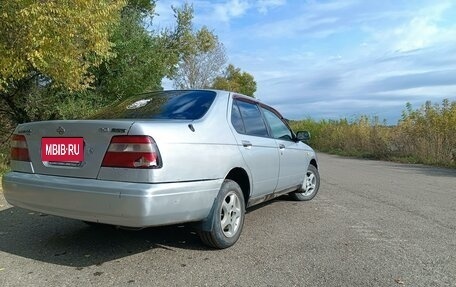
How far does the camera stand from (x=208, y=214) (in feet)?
12.8

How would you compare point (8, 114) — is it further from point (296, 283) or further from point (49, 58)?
point (296, 283)

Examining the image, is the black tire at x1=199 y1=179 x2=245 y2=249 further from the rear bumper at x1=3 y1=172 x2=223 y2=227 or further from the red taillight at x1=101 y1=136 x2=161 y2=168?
the red taillight at x1=101 y1=136 x2=161 y2=168

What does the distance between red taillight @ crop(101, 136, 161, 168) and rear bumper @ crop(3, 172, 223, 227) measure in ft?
0.54

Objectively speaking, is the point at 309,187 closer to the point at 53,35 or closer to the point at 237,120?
the point at 237,120

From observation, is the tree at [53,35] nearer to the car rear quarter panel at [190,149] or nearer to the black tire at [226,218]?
the car rear quarter panel at [190,149]

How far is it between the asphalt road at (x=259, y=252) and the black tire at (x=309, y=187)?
19.1 inches

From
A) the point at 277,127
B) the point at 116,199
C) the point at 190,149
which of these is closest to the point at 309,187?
the point at 277,127

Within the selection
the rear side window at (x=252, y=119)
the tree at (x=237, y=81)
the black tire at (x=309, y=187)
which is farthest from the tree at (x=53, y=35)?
the tree at (x=237, y=81)

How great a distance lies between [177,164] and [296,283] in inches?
54.4

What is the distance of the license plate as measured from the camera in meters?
3.63

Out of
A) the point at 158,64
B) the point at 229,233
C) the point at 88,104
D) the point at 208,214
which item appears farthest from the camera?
the point at 158,64

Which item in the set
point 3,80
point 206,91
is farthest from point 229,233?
point 3,80

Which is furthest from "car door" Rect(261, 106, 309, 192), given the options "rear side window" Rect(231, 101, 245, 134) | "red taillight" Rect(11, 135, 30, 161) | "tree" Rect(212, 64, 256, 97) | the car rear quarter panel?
"tree" Rect(212, 64, 256, 97)

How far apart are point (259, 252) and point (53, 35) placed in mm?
5577
